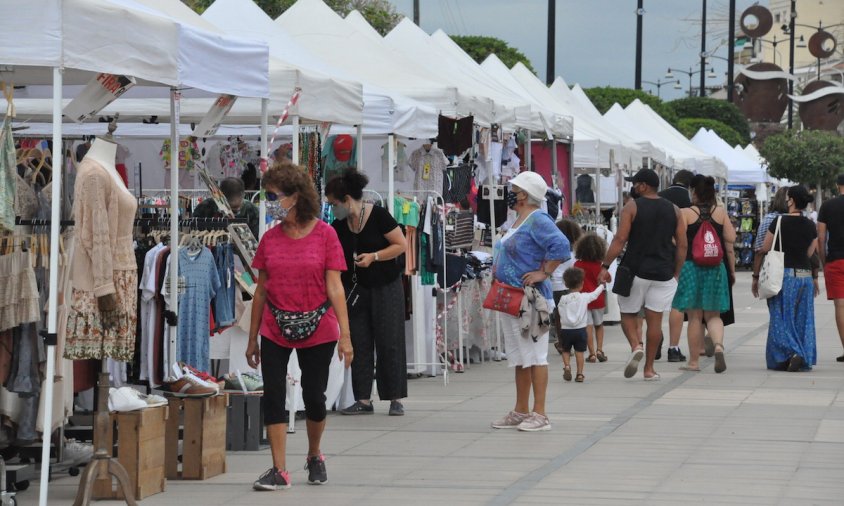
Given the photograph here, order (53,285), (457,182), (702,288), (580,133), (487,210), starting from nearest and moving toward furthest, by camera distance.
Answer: (53,285)
(702,288)
(457,182)
(487,210)
(580,133)

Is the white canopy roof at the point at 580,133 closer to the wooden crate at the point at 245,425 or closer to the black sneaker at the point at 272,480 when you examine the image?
the wooden crate at the point at 245,425

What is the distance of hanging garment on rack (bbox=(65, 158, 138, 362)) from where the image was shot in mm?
7859

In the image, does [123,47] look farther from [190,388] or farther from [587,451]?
[587,451]

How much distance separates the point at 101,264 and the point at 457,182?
360 inches

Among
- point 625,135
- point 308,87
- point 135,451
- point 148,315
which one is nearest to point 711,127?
point 625,135

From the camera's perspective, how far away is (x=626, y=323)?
1437 centimetres

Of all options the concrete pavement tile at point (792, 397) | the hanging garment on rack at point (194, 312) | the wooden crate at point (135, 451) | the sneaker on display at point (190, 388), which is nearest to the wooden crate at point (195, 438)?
the sneaker on display at point (190, 388)

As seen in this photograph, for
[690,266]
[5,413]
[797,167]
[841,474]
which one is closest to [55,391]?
[5,413]

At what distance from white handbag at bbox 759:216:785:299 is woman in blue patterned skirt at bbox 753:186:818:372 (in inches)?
5.3

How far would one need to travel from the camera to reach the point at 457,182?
1670cm

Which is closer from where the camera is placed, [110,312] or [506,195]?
[110,312]

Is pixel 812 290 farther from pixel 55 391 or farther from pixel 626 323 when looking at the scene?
pixel 55 391

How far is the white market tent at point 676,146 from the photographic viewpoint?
32.0 m

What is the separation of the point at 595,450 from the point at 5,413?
393cm
